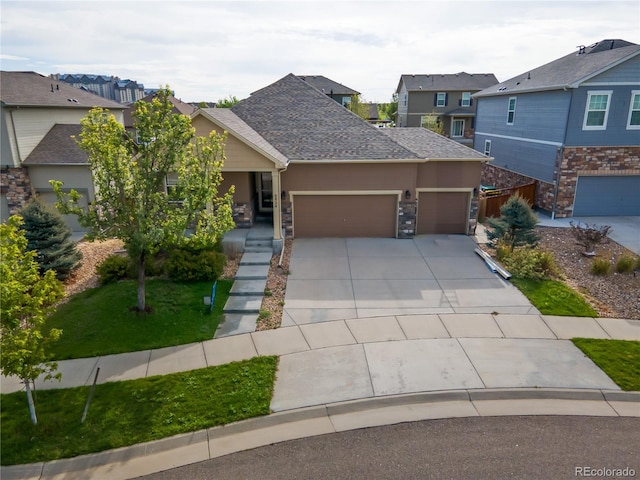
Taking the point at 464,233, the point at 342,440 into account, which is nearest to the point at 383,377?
A: the point at 342,440

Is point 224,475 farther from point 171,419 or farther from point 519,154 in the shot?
point 519,154

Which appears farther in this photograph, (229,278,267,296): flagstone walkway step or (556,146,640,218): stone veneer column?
(556,146,640,218): stone veneer column

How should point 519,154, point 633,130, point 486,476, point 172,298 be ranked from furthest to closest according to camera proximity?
1. point 519,154
2. point 633,130
3. point 172,298
4. point 486,476

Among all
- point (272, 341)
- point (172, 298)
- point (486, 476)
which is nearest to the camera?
point (486, 476)

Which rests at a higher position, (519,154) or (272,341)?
(519,154)

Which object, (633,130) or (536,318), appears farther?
(633,130)

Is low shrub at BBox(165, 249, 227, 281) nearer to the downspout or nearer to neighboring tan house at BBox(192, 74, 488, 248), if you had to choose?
neighboring tan house at BBox(192, 74, 488, 248)

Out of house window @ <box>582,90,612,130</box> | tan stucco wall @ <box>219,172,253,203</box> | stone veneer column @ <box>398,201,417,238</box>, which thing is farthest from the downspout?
tan stucco wall @ <box>219,172,253,203</box>
